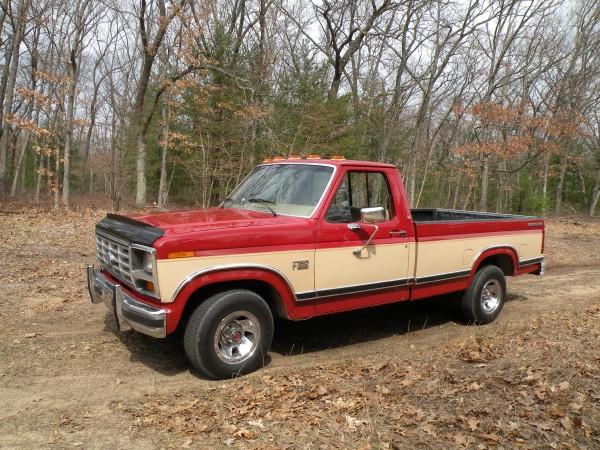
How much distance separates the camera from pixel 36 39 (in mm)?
30344

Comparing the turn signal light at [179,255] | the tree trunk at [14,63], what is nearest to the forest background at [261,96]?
the tree trunk at [14,63]

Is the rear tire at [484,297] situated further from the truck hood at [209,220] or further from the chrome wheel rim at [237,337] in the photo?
the chrome wheel rim at [237,337]

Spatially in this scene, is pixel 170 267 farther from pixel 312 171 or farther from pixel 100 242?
pixel 312 171

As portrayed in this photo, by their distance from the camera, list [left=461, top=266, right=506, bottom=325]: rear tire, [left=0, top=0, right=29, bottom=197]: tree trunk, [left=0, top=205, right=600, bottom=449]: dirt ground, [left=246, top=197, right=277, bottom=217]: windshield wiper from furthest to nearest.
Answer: [left=0, top=0, right=29, bottom=197]: tree trunk
[left=461, top=266, right=506, bottom=325]: rear tire
[left=246, top=197, right=277, bottom=217]: windshield wiper
[left=0, top=205, right=600, bottom=449]: dirt ground

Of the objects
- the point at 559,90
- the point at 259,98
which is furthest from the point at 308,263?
the point at 559,90

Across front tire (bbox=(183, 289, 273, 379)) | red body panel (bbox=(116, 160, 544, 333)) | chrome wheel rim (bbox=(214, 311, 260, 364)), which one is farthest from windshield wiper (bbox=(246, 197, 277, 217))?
chrome wheel rim (bbox=(214, 311, 260, 364))

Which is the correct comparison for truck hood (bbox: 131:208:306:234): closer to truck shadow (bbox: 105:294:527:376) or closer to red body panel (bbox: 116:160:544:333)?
red body panel (bbox: 116:160:544:333)

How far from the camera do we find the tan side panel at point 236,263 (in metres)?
4.04

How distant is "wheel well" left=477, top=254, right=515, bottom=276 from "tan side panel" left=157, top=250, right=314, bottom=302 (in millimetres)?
3306

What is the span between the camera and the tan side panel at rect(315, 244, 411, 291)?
4.92 metres

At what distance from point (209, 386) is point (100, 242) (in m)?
2.06

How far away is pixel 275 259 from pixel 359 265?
1.08 metres

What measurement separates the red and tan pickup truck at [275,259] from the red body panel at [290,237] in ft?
0.04

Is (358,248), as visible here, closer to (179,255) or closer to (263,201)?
(263,201)
